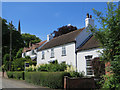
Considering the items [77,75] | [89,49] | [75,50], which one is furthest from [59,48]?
[77,75]

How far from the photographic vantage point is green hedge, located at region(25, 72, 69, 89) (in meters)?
13.9

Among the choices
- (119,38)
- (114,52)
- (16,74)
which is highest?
(119,38)

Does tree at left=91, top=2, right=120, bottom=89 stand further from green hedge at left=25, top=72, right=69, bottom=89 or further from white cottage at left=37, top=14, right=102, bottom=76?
white cottage at left=37, top=14, right=102, bottom=76

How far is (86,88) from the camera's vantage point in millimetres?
13875

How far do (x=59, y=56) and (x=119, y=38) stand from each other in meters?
18.9

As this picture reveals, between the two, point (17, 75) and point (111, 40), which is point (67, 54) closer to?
point (17, 75)

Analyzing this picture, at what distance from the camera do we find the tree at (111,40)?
20.1 feet

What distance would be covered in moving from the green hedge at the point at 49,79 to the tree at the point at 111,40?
779cm

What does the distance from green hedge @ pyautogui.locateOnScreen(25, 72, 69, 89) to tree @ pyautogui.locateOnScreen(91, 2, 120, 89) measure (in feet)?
25.5

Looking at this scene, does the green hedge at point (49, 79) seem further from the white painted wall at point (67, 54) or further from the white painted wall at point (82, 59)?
the white painted wall at point (67, 54)

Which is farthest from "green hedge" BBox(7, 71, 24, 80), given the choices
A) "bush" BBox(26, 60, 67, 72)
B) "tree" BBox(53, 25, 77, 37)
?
"tree" BBox(53, 25, 77, 37)

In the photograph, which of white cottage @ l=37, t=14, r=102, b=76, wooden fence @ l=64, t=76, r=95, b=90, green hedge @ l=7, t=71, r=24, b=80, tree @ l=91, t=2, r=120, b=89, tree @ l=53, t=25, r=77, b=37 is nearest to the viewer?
tree @ l=91, t=2, r=120, b=89

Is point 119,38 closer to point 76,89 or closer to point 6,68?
point 76,89

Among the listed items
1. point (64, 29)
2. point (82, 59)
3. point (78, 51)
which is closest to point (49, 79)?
point (82, 59)
